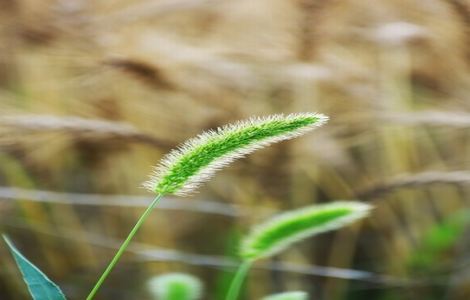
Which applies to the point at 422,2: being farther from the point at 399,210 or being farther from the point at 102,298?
the point at 102,298

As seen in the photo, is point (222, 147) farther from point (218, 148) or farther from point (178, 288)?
point (178, 288)

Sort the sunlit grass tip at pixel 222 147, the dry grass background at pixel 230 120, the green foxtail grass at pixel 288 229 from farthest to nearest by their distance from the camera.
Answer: the dry grass background at pixel 230 120 < the green foxtail grass at pixel 288 229 < the sunlit grass tip at pixel 222 147

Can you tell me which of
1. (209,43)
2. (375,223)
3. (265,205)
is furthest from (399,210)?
(209,43)

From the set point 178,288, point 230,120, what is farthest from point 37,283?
point 230,120

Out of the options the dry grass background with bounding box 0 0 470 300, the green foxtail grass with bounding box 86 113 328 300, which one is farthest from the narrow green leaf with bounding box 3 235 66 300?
the dry grass background with bounding box 0 0 470 300

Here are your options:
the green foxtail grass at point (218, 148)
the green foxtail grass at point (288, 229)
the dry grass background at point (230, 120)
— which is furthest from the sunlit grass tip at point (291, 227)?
the dry grass background at point (230, 120)

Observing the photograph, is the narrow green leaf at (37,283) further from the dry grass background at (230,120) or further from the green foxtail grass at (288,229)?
the dry grass background at (230,120)

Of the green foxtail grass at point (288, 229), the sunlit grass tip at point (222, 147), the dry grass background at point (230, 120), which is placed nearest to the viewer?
the sunlit grass tip at point (222, 147)
